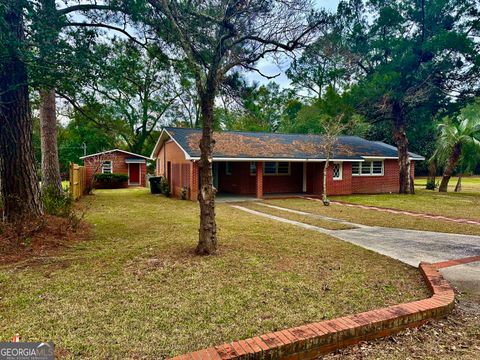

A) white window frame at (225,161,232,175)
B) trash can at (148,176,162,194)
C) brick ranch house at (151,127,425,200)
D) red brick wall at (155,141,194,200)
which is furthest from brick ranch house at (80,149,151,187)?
white window frame at (225,161,232,175)

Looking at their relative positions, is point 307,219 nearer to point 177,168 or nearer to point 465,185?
point 177,168

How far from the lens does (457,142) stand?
68.9 feet

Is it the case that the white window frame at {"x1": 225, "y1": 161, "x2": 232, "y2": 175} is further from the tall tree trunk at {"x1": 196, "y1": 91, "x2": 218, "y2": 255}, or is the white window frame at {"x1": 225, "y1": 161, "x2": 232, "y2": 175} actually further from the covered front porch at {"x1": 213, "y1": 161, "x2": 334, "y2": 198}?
the tall tree trunk at {"x1": 196, "y1": 91, "x2": 218, "y2": 255}

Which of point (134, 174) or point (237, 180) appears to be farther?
point (134, 174)

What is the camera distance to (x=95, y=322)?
10.6 feet

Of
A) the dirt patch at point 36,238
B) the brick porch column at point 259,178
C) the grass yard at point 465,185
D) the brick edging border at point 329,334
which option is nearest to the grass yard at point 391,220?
the brick porch column at point 259,178

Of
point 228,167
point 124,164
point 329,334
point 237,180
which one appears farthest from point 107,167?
point 329,334

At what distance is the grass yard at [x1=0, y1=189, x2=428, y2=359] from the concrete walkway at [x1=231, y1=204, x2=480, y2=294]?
56 centimetres

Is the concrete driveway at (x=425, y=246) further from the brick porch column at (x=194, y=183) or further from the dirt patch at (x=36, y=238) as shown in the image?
the brick porch column at (x=194, y=183)

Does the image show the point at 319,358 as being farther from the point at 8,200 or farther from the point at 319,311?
the point at 8,200

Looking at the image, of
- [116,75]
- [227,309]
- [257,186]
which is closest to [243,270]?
[227,309]

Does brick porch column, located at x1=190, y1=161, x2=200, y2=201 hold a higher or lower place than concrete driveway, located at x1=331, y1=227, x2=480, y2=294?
higher

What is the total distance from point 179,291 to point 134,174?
85.0ft

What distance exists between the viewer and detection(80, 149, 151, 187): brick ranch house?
26328mm
